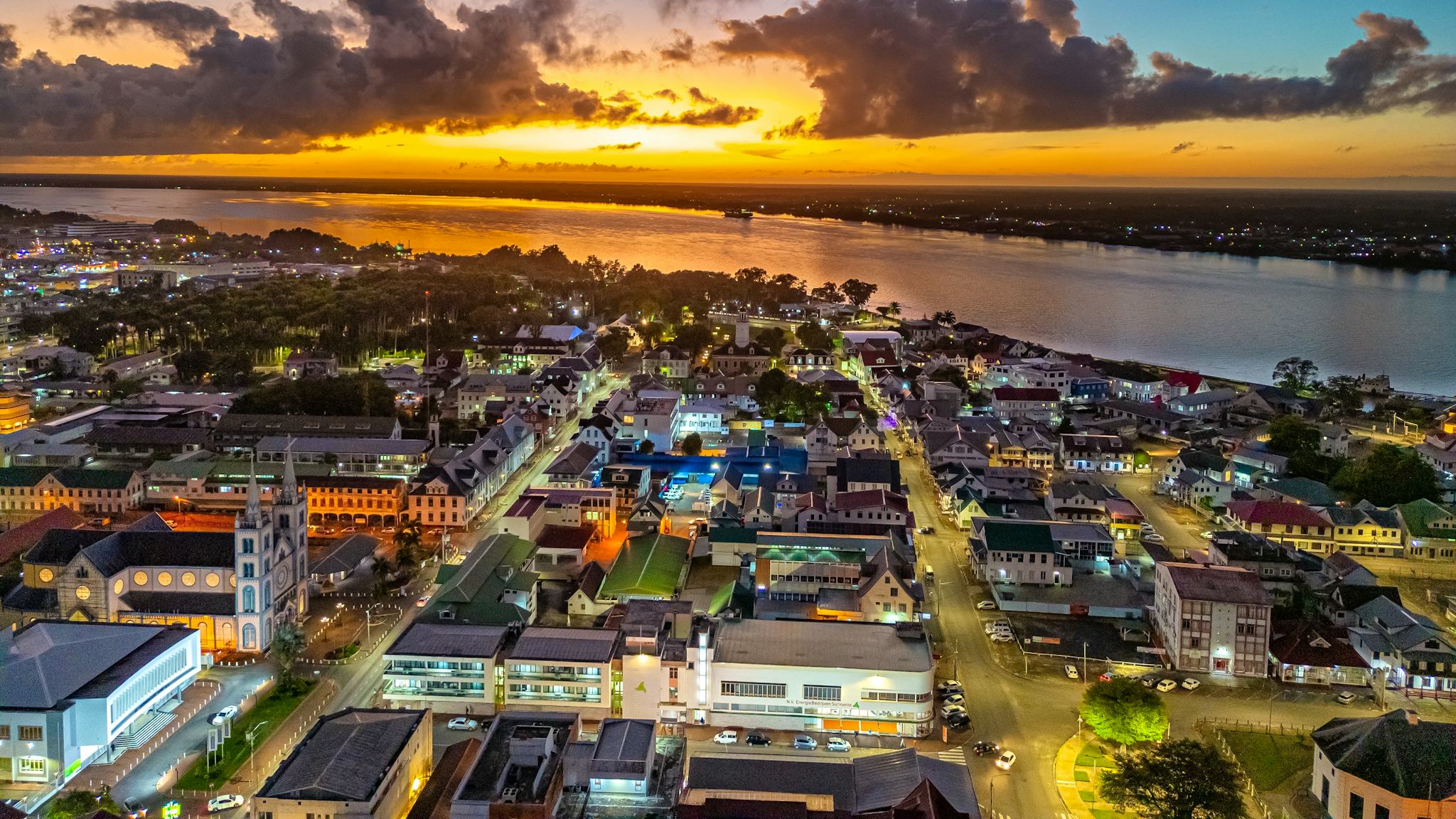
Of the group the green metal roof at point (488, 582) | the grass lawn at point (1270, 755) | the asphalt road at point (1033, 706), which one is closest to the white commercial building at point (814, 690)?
the asphalt road at point (1033, 706)

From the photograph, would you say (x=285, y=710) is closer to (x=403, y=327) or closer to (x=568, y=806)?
(x=568, y=806)

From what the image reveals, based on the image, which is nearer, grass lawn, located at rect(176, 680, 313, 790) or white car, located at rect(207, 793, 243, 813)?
white car, located at rect(207, 793, 243, 813)

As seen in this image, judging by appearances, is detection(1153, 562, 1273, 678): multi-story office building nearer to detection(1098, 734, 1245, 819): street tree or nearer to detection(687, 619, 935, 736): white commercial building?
detection(1098, 734, 1245, 819): street tree

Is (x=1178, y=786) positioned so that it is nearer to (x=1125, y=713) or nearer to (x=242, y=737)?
(x=1125, y=713)

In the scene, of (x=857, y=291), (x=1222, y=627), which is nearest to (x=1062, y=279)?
(x=857, y=291)

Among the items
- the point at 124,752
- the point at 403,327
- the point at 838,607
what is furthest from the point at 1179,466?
the point at 403,327

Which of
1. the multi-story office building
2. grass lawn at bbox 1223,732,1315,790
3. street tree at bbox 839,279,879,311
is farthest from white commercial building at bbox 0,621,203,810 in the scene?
street tree at bbox 839,279,879,311

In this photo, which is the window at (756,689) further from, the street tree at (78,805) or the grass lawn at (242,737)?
the street tree at (78,805)
